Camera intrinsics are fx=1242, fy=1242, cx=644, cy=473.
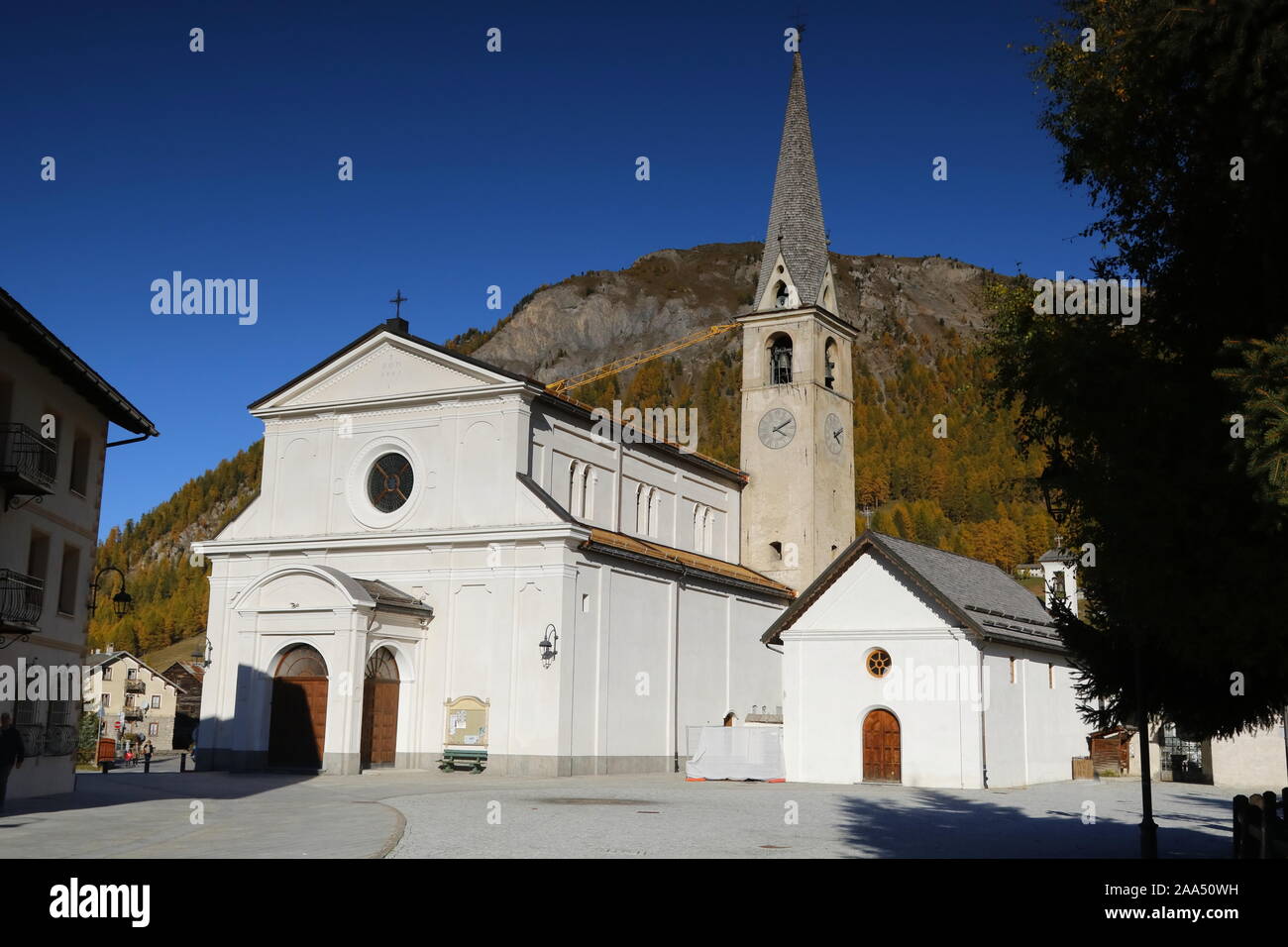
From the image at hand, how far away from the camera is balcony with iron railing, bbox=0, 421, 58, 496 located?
2233cm

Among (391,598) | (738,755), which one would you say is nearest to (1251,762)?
(738,755)

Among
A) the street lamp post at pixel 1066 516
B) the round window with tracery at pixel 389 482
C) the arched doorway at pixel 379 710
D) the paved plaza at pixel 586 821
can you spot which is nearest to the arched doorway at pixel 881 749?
the paved plaza at pixel 586 821

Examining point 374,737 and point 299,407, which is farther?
point 299,407

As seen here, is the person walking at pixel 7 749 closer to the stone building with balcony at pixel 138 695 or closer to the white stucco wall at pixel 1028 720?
the white stucco wall at pixel 1028 720

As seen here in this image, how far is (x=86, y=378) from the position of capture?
24969mm

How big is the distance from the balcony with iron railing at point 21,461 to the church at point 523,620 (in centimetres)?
1403

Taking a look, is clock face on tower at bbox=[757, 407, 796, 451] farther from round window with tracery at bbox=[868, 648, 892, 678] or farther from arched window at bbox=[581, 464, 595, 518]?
round window with tracery at bbox=[868, 648, 892, 678]

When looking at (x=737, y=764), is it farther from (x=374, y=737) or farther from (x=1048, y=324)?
(x=1048, y=324)

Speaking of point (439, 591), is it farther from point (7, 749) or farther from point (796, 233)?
point (796, 233)

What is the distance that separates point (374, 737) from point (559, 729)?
5.94 m

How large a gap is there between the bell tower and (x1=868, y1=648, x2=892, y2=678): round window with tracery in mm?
16945

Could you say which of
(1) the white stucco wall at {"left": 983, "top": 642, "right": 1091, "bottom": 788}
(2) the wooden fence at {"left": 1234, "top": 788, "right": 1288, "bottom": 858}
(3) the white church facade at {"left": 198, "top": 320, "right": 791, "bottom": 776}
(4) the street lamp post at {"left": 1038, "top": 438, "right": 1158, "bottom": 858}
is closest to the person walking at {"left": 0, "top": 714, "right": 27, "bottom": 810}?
(3) the white church facade at {"left": 198, "top": 320, "right": 791, "bottom": 776}

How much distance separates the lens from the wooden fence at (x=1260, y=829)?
39.7 ft
